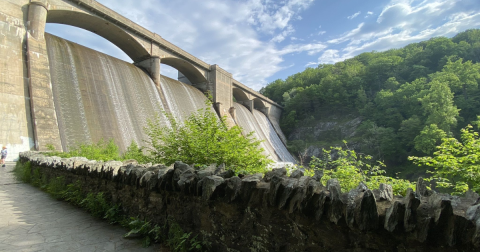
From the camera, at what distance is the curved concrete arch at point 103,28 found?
15.2 meters

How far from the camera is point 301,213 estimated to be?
5.71ft

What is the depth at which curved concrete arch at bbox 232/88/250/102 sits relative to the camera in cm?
3578

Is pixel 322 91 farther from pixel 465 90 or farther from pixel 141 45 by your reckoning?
pixel 141 45

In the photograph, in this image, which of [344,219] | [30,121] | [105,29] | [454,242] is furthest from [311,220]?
[105,29]

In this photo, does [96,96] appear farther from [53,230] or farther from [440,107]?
[440,107]

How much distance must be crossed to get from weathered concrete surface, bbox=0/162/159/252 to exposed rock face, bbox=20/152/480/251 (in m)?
0.52

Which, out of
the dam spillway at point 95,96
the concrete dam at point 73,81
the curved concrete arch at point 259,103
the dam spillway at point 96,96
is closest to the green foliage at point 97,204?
the concrete dam at point 73,81

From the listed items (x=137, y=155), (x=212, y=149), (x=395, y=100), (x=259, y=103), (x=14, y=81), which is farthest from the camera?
(x=259, y=103)

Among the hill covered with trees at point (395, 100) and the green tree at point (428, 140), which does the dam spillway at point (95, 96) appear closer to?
the hill covered with trees at point (395, 100)

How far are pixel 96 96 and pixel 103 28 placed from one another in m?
6.31

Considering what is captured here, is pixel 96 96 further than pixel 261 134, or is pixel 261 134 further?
pixel 261 134

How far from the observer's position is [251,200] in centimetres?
204

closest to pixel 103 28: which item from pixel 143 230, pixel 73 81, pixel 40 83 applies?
pixel 73 81

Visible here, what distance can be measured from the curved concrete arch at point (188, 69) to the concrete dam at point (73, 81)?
8.36 feet
